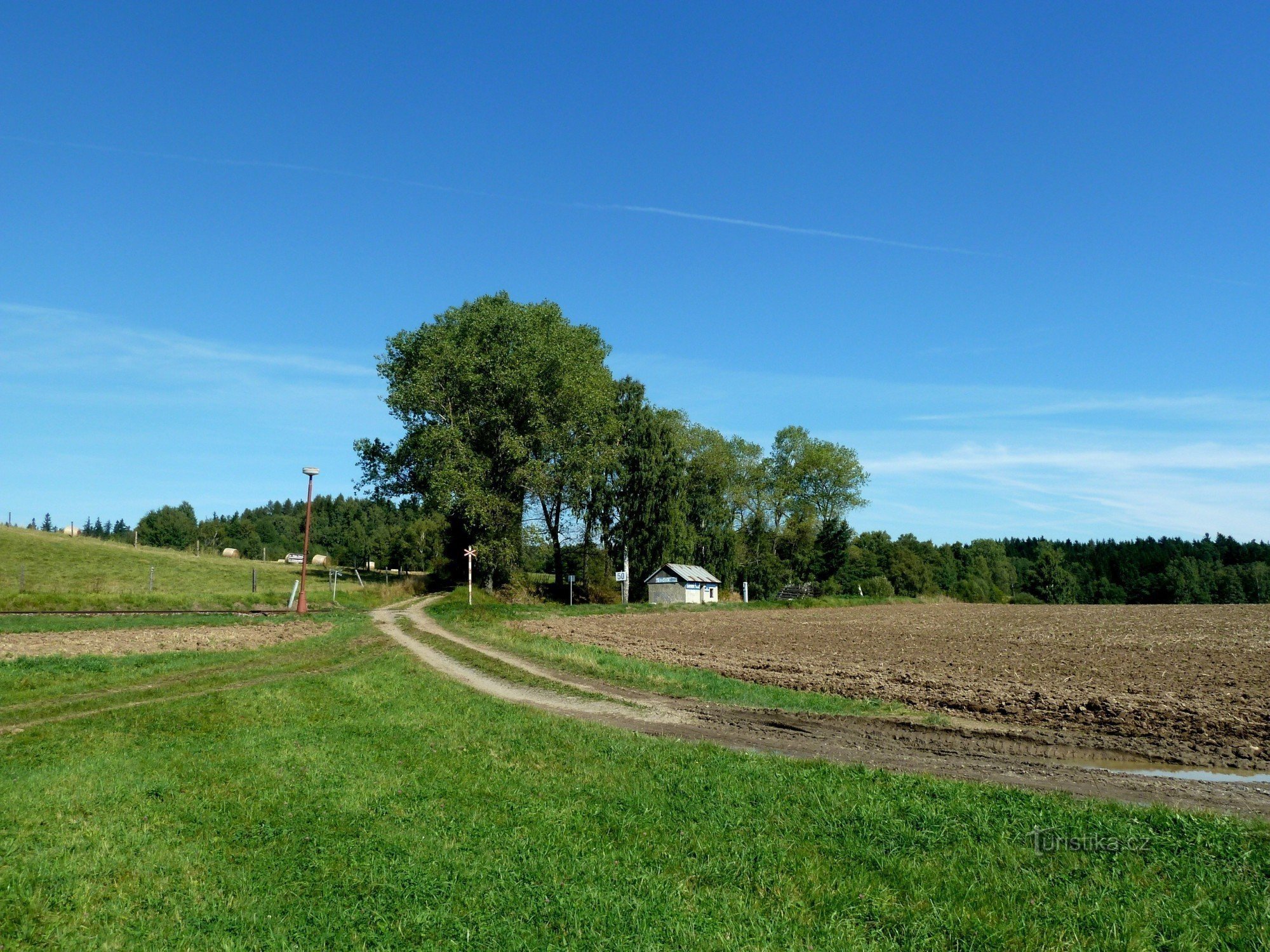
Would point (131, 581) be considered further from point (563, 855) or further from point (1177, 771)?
point (1177, 771)

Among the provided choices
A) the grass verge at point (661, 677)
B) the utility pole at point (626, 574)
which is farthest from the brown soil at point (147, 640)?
the utility pole at point (626, 574)

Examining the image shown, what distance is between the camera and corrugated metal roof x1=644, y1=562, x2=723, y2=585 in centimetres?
6519

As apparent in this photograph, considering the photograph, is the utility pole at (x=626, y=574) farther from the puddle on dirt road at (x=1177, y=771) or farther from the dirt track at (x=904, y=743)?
the puddle on dirt road at (x=1177, y=771)

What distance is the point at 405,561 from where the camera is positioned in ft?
315

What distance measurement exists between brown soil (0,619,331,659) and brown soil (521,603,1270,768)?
1065 cm

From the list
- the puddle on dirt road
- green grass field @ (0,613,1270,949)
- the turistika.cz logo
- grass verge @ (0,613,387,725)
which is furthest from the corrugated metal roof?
the turistika.cz logo

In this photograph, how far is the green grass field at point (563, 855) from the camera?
5488 millimetres

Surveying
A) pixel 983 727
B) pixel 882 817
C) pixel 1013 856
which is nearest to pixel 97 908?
pixel 882 817

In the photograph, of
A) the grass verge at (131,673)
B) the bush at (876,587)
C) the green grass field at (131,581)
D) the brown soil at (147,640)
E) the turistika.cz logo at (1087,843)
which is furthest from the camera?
the bush at (876,587)

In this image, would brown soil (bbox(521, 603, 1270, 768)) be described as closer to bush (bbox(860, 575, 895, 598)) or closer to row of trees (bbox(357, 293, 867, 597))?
row of trees (bbox(357, 293, 867, 597))

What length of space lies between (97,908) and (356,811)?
248cm

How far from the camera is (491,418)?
168 ft

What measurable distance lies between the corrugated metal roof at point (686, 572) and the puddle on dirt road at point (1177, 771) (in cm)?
5377

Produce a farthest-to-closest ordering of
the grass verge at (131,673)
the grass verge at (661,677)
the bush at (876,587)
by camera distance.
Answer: the bush at (876,587) < the grass verge at (661,677) < the grass verge at (131,673)
